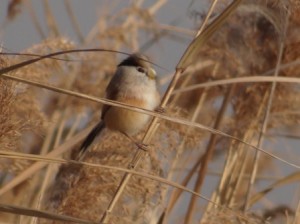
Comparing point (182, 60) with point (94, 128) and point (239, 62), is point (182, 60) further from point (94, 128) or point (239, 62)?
point (239, 62)

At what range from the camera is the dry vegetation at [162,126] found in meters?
1.96

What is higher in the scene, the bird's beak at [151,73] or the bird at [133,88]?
the bird's beak at [151,73]

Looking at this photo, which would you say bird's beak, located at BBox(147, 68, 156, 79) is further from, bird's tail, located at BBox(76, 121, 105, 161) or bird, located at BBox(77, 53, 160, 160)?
bird's tail, located at BBox(76, 121, 105, 161)

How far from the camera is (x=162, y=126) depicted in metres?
2.19

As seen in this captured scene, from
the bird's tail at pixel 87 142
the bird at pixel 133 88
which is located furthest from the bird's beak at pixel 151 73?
the bird's tail at pixel 87 142

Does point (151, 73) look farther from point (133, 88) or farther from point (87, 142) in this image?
point (87, 142)

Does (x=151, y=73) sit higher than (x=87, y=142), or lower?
higher

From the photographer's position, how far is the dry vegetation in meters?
1.96

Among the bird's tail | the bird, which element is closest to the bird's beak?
the bird

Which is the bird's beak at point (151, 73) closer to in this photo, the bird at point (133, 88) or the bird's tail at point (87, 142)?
the bird at point (133, 88)

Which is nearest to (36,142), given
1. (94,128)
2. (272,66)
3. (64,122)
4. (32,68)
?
(64,122)

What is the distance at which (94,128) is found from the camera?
97.3 inches

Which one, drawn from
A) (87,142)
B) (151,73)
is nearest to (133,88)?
(151,73)

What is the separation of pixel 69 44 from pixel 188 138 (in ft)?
1.62
